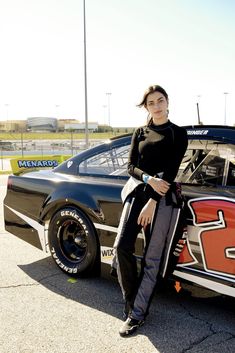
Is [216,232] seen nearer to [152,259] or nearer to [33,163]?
[152,259]

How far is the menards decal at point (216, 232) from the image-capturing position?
246cm

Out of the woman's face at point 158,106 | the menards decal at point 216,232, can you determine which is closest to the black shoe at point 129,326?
the menards decal at point 216,232

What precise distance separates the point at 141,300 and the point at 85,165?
1459 millimetres

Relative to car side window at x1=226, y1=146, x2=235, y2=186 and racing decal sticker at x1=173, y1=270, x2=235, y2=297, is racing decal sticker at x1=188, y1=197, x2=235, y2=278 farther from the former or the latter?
car side window at x1=226, y1=146, x2=235, y2=186

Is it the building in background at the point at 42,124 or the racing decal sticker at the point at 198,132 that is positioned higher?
the building in background at the point at 42,124

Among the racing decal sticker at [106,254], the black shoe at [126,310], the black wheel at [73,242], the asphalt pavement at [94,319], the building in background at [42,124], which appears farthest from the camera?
the building in background at [42,124]

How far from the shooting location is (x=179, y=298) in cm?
314

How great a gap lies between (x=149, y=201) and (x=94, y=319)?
1019mm

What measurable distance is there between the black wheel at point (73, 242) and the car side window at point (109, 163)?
422mm

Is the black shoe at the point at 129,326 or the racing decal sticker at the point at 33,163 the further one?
the racing decal sticker at the point at 33,163

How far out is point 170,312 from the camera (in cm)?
289

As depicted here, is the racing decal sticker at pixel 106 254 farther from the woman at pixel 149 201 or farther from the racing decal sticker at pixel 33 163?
the racing decal sticker at pixel 33 163

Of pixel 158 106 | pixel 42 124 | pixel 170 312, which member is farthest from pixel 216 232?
pixel 42 124

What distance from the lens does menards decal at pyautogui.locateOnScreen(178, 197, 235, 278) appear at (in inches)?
97.0
